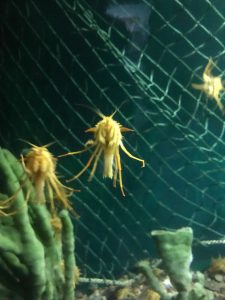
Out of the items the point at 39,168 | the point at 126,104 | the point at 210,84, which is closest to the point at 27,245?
the point at 39,168

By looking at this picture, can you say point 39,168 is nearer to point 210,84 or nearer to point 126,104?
point 126,104

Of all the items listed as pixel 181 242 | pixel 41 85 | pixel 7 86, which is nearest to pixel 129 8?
pixel 41 85

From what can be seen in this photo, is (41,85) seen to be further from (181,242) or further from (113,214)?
(181,242)

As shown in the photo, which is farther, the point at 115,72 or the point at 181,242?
the point at 115,72

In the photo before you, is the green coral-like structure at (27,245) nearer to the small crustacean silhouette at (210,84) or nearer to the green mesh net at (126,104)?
the green mesh net at (126,104)

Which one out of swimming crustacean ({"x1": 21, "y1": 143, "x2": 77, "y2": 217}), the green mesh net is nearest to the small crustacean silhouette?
the green mesh net

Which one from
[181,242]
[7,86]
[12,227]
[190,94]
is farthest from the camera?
[7,86]

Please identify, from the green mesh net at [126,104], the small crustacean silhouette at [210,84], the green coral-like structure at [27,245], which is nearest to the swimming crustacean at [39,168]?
the green coral-like structure at [27,245]
